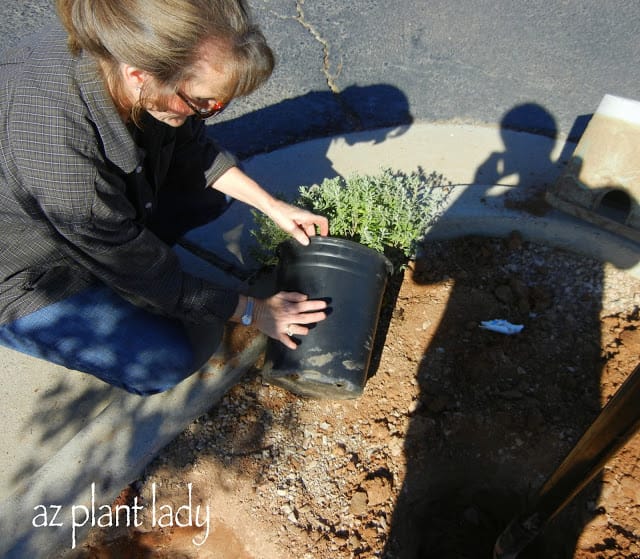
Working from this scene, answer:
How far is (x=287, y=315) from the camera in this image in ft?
6.51

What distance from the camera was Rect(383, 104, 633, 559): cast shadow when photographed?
2113mm

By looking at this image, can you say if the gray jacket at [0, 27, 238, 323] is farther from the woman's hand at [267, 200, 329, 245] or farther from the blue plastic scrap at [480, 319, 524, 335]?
the blue plastic scrap at [480, 319, 524, 335]

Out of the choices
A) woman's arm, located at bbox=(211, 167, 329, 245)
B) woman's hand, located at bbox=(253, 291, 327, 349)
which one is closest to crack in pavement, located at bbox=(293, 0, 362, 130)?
woman's arm, located at bbox=(211, 167, 329, 245)

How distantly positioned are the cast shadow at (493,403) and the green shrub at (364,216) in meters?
0.35

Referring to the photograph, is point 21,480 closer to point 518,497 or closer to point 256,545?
point 256,545

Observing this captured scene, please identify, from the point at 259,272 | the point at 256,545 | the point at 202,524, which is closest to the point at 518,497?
the point at 256,545

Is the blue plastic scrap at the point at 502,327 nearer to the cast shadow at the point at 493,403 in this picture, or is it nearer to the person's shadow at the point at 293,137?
the cast shadow at the point at 493,403

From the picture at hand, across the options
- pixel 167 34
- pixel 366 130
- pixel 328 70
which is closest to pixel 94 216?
pixel 167 34

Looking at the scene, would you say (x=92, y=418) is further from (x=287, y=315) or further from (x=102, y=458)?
(x=287, y=315)

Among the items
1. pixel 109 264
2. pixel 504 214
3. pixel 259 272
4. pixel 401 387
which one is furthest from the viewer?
pixel 504 214

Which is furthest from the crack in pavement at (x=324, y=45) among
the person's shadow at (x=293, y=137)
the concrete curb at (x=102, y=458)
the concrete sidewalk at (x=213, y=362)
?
the concrete curb at (x=102, y=458)

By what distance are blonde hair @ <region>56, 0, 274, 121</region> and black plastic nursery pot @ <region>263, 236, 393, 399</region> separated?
2.70 ft

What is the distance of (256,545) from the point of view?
199 centimetres

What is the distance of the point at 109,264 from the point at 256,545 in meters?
1.11
